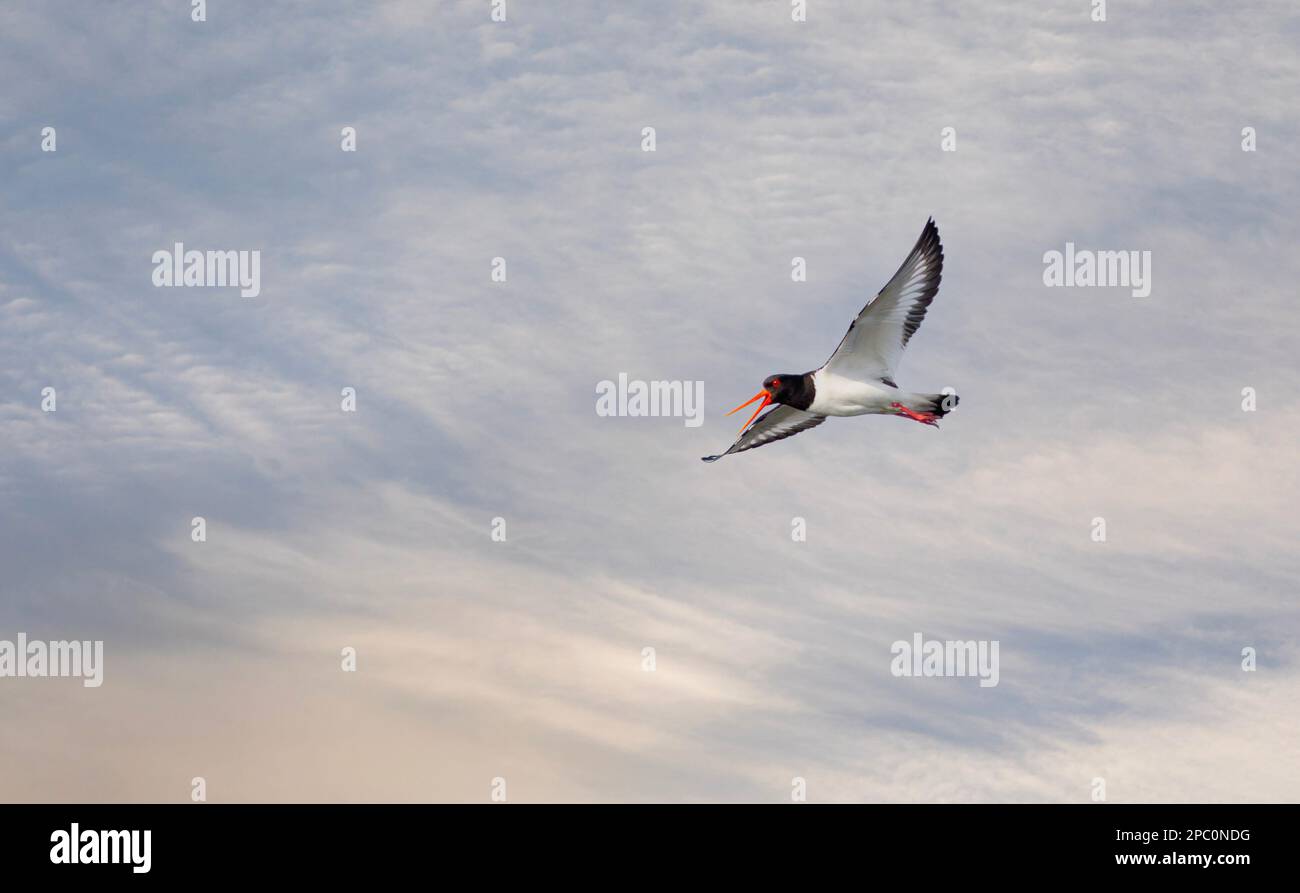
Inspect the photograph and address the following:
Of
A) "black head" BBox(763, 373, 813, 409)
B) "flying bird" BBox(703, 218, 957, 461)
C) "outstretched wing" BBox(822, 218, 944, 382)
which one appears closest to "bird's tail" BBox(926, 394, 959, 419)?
"flying bird" BBox(703, 218, 957, 461)

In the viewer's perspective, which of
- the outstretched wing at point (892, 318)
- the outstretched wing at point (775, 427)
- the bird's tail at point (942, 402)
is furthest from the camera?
the outstretched wing at point (775, 427)

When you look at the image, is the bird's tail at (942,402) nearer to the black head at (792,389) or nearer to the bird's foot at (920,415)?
the bird's foot at (920,415)

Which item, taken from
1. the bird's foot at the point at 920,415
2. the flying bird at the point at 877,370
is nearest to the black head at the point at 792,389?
the flying bird at the point at 877,370

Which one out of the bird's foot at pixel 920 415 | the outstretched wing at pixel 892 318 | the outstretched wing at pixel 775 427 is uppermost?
the outstretched wing at pixel 892 318

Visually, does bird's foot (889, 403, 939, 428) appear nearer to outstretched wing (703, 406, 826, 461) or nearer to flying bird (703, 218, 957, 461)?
Result: flying bird (703, 218, 957, 461)

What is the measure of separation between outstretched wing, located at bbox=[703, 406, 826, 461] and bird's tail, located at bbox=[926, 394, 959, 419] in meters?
2.92

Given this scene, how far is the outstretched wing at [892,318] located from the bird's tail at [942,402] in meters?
0.94

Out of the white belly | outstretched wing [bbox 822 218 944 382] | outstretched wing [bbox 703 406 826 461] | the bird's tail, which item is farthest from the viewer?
outstretched wing [bbox 703 406 826 461]

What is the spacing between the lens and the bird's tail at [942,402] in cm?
1833

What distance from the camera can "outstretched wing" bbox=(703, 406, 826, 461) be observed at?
2088cm

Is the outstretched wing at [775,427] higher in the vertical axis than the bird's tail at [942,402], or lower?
higher

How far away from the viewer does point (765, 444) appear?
21.5m

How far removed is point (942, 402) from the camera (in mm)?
18391
